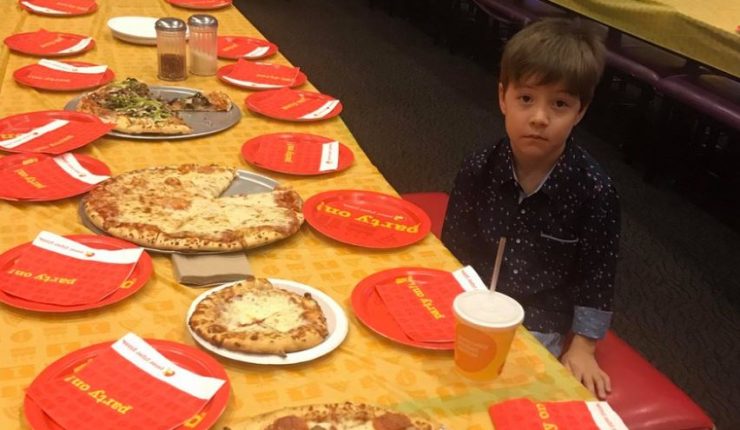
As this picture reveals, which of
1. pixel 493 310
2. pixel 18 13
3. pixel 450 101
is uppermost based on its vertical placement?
pixel 493 310

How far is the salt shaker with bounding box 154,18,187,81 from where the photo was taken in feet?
6.90

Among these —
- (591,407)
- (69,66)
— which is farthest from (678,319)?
(69,66)

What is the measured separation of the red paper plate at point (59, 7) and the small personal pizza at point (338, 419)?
2.12 m

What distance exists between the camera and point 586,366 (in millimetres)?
1555

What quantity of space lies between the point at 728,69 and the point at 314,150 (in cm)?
190

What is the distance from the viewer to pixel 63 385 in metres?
0.98

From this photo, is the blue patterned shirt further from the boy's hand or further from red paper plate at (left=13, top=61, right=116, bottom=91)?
red paper plate at (left=13, top=61, right=116, bottom=91)

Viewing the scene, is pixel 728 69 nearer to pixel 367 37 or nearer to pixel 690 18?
pixel 690 18

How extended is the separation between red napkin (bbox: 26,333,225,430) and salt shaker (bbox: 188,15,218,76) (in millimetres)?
1307

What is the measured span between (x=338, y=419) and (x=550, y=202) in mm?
848

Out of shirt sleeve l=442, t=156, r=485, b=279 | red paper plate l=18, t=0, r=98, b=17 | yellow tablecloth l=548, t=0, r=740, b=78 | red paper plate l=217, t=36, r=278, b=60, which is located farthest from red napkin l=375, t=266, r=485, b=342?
yellow tablecloth l=548, t=0, r=740, b=78

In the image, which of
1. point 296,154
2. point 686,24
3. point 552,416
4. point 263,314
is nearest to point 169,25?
point 296,154

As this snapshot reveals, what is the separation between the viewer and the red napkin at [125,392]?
93cm

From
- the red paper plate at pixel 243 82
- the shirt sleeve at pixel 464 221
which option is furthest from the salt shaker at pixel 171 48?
the shirt sleeve at pixel 464 221
